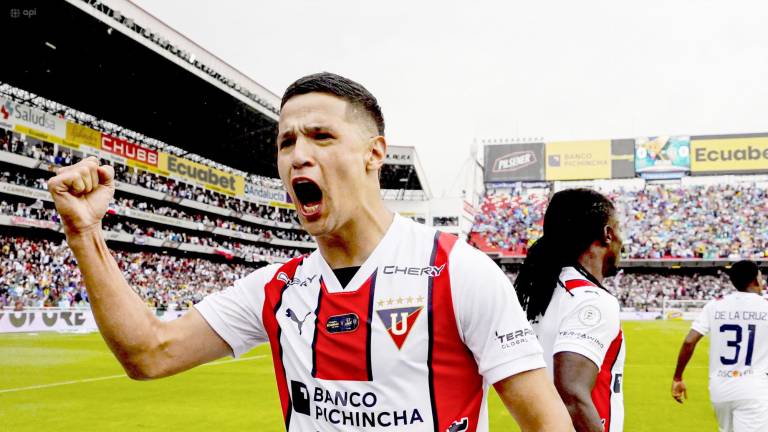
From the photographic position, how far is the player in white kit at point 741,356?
611 centimetres

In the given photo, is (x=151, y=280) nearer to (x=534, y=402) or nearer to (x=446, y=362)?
Result: (x=446, y=362)

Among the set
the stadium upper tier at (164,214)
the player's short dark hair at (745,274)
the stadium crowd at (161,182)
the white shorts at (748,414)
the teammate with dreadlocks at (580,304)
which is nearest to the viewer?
the teammate with dreadlocks at (580,304)

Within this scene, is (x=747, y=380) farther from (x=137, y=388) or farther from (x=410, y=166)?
(x=410, y=166)

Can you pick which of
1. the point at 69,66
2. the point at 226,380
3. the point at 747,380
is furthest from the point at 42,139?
the point at 747,380

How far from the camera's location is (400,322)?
208 cm

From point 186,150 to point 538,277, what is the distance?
56.3 m

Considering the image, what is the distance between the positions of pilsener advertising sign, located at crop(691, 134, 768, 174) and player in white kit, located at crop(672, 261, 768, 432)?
63526 mm

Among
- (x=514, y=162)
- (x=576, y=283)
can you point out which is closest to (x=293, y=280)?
(x=576, y=283)

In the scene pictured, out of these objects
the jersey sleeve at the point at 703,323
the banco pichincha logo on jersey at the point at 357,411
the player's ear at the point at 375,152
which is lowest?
the jersey sleeve at the point at 703,323

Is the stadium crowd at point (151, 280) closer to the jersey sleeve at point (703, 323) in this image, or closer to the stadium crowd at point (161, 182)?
the stadium crowd at point (161, 182)

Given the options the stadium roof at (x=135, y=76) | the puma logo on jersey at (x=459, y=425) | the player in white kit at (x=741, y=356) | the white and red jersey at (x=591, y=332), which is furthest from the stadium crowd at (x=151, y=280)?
the puma logo on jersey at (x=459, y=425)

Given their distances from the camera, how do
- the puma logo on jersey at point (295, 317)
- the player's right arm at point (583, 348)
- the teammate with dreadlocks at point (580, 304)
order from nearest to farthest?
the puma logo on jersey at point (295, 317) → the player's right arm at point (583, 348) → the teammate with dreadlocks at point (580, 304)

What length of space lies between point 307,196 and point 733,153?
69975mm

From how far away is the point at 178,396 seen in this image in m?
12.4
